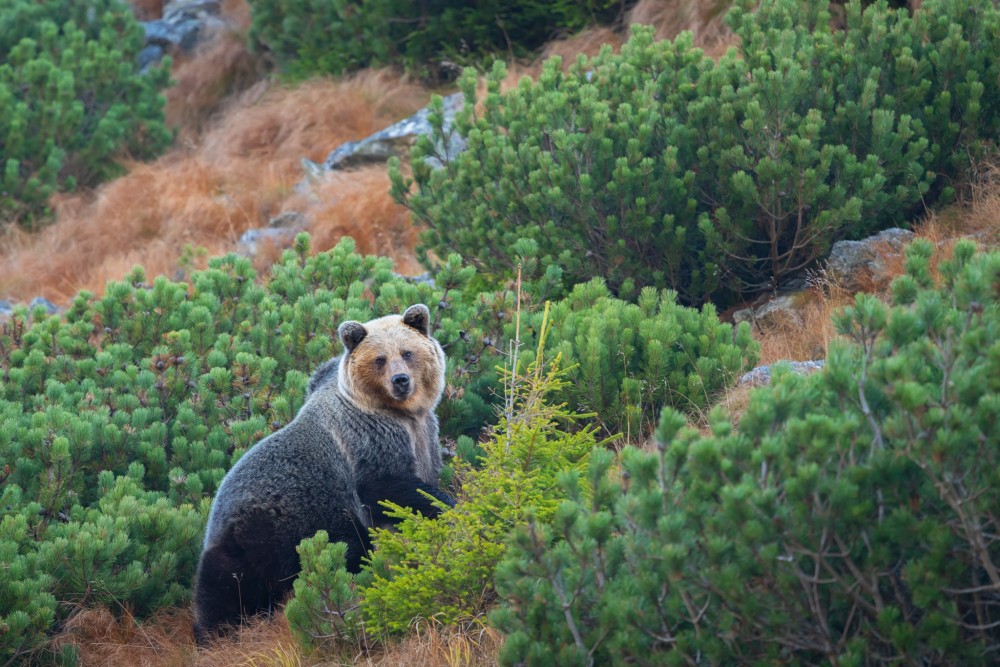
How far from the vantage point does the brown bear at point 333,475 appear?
18.4 ft

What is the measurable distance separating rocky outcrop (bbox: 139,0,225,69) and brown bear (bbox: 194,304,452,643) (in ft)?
→ 50.4

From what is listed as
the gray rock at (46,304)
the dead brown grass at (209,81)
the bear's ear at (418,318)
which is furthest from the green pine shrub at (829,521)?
the dead brown grass at (209,81)

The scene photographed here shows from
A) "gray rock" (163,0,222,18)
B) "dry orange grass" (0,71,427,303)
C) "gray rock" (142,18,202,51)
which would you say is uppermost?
"gray rock" (163,0,222,18)

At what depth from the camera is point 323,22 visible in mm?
16516

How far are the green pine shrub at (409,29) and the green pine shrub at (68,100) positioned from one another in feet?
6.25

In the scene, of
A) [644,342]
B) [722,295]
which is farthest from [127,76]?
[644,342]

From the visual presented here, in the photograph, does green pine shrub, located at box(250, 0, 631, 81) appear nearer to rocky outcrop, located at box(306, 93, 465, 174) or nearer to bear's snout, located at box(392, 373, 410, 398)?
rocky outcrop, located at box(306, 93, 465, 174)

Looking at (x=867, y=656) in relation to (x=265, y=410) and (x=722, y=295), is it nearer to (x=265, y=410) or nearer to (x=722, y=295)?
(x=265, y=410)

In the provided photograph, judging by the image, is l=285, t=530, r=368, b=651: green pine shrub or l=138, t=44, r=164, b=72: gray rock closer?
l=285, t=530, r=368, b=651: green pine shrub

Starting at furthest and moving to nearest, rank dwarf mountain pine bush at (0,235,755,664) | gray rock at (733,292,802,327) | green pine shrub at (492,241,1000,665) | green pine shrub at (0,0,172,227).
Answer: green pine shrub at (0,0,172,227)
gray rock at (733,292,802,327)
dwarf mountain pine bush at (0,235,755,664)
green pine shrub at (492,241,1000,665)

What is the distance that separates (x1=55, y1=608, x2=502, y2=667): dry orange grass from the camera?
181 inches

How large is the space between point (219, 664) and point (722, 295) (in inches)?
186

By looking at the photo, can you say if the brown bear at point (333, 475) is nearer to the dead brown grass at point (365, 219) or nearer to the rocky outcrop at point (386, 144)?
the dead brown grass at point (365, 219)

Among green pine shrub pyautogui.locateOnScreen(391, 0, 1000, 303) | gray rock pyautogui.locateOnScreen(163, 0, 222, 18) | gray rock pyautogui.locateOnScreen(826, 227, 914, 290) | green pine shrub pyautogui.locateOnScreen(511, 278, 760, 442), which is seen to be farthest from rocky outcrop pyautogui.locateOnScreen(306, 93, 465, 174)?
gray rock pyautogui.locateOnScreen(163, 0, 222, 18)
